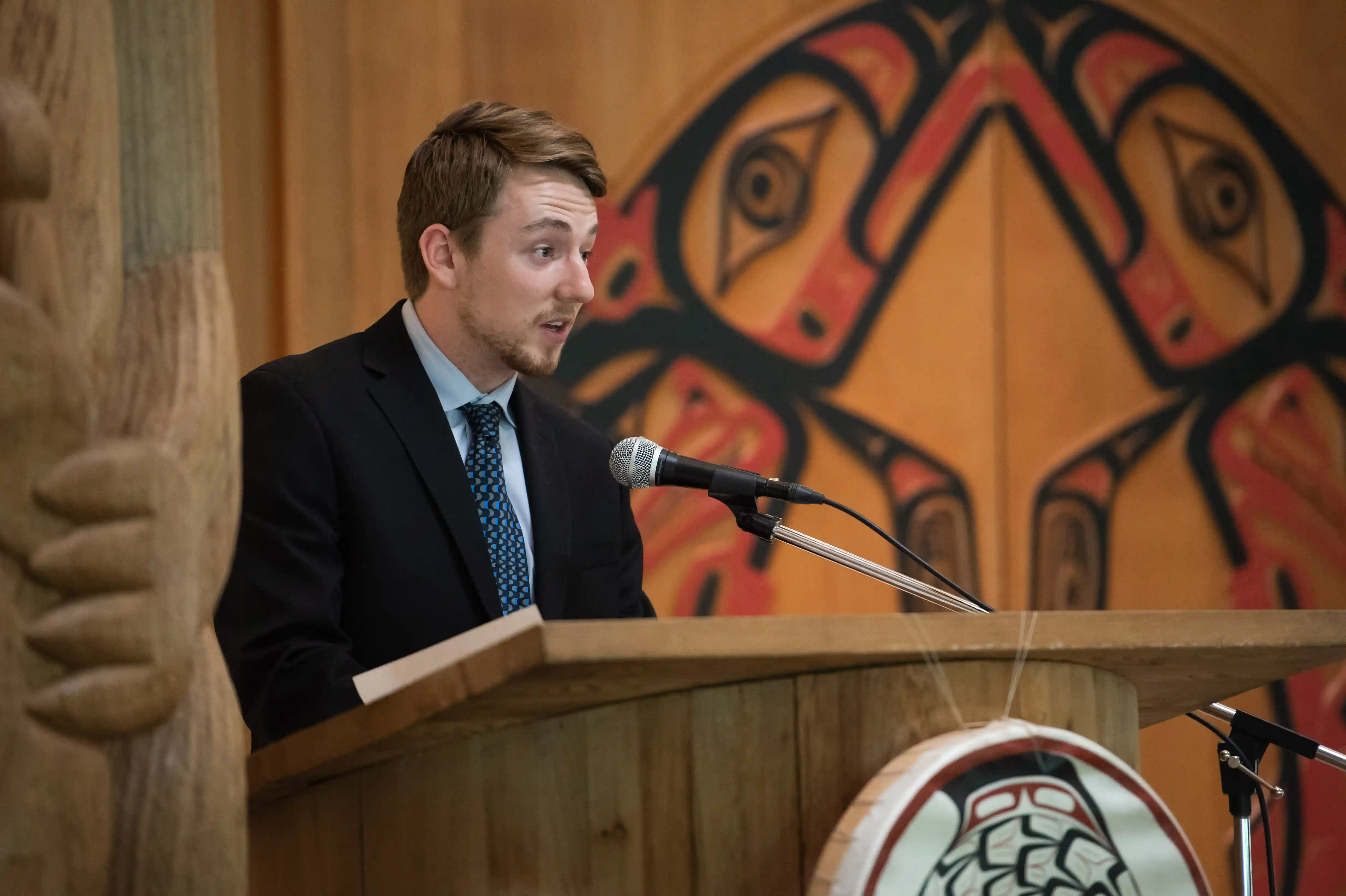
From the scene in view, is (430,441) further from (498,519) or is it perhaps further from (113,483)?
(113,483)

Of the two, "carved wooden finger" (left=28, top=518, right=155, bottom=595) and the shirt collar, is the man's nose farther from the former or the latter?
"carved wooden finger" (left=28, top=518, right=155, bottom=595)

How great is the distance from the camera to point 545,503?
179cm

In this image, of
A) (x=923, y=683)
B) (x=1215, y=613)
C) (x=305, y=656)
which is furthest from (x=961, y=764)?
(x=305, y=656)

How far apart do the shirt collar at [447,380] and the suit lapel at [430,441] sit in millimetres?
27

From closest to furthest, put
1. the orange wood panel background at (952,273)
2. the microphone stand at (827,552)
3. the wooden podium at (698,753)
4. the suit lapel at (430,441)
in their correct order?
1. the wooden podium at (698,753)
2. the microphone stand at (827,552)
3. the suit lapel at (430,441)
4. the orange wood panel background at (952,273)

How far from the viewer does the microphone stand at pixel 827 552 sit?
135cm

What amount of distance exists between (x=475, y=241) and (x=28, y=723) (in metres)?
1.16

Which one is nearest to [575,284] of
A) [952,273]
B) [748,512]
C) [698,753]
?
[748,512]

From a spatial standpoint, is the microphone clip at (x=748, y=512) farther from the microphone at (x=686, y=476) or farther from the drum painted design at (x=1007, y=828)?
the drum painted design at (x=1007, y=828)

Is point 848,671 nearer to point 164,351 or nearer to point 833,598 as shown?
point 164,351

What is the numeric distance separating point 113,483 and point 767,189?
219cm

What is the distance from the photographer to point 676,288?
2.81m

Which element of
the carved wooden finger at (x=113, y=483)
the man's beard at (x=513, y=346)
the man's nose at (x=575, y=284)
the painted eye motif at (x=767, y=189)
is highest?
the painted eye motif at (x=767, y=189)

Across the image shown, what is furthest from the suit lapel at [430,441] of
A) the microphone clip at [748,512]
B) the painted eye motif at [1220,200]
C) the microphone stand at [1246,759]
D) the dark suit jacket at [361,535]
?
the painted eye motif at [1220,200]
